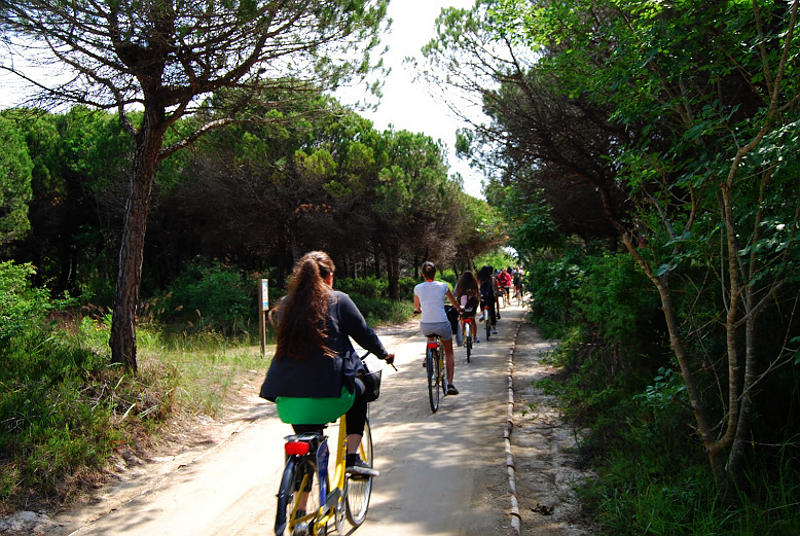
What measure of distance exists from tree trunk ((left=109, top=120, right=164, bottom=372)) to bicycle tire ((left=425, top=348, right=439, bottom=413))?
3.66 meters

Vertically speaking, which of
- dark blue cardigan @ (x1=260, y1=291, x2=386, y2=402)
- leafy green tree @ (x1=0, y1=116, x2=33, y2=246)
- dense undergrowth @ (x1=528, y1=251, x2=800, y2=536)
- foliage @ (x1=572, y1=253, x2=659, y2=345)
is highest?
leafy green tree @ (x1=0, y1=116, x2=33, y2=246)

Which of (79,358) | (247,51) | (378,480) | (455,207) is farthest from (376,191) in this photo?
(378,480)

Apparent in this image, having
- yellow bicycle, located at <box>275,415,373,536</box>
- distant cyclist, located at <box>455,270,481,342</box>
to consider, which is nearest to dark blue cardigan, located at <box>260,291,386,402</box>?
yellow bicycle, located at <box>275,415,373,536</box>

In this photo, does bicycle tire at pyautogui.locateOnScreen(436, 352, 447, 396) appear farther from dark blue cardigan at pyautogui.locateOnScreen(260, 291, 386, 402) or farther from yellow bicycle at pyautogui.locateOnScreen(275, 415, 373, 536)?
dark blue cardigan at pyautogui.locateOnScreen(260, 291, 386, 402)

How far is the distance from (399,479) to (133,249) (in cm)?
459

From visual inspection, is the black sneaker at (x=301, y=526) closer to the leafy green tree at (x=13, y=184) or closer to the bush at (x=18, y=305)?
the bush at (x=18, y=305)

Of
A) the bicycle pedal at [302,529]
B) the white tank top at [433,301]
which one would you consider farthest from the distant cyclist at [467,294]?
the bicycle pedal at [302,529]

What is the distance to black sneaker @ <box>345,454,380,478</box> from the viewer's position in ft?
13.3

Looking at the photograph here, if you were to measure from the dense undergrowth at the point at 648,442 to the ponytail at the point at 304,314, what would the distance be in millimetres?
2427

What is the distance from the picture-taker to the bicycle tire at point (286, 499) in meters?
3.23

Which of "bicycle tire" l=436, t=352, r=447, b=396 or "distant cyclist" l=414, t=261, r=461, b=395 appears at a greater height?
"distant cyclist" l=414, t=261, r=461, b=395

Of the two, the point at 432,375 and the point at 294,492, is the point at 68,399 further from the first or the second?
the point at 432,375

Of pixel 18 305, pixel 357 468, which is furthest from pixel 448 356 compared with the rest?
pixel 18 305

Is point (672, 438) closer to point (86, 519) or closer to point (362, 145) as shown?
point (86, 519)
